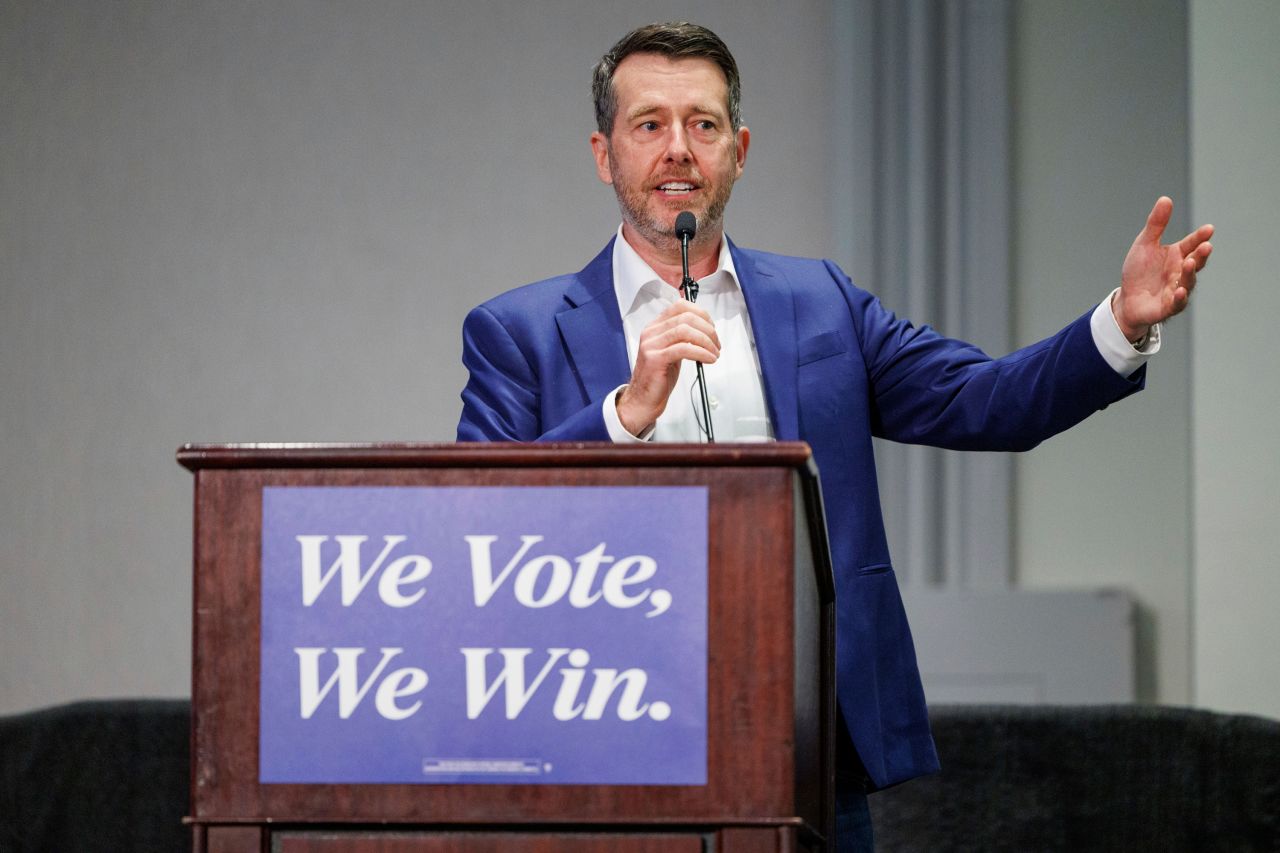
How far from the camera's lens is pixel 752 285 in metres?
2.13

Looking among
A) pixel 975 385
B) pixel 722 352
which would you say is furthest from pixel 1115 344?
pixel 722 352

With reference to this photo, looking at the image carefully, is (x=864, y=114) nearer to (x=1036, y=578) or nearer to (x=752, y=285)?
(x=1036, y=578)

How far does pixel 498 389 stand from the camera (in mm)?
2082

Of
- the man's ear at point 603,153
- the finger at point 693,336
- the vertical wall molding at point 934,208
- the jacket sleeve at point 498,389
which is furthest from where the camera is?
the vertical wall molding at point 934,208

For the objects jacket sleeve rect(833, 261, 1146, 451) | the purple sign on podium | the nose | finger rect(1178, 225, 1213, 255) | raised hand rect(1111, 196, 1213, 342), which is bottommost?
the purple sign on podium

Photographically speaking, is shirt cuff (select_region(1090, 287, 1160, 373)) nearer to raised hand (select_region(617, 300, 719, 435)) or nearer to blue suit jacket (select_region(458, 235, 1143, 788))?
blue suit jacket (select_region(458, 235, 1143, 788))

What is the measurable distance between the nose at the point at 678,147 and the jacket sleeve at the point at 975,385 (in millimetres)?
284

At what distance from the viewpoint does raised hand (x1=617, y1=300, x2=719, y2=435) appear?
5.43ft

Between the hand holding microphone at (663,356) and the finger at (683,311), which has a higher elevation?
the finger at (683,311)

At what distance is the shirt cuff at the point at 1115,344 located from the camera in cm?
190

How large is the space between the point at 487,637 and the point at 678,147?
1011 mm

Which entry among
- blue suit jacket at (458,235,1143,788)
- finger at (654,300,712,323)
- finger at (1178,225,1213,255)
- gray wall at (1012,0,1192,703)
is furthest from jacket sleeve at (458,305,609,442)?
gray wall at (1012,0,1192,703)

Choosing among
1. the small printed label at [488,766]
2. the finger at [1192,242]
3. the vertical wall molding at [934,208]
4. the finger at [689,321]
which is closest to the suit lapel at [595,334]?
the finger at [689,321]

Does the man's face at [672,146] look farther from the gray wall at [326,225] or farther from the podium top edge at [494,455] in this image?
the gray wall at [326,225]
